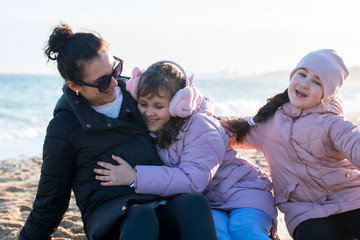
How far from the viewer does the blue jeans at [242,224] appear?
8.57ft

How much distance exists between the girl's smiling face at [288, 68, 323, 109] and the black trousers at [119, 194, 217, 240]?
1.00 metres

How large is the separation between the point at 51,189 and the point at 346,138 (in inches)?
74.4

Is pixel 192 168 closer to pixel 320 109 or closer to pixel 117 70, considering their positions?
pixel 117 70

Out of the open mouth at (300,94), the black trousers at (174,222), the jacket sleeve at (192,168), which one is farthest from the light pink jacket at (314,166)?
the black trousers at (174,222)

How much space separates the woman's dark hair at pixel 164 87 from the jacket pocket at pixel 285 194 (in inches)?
32.8

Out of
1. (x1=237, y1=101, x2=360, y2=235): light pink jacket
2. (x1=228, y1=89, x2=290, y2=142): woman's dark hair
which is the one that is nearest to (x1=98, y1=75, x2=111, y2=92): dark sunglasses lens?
(x1=228, y1=89, x2=290, y2=142): woman's dark hair

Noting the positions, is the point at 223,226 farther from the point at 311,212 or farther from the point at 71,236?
the point at 71,236

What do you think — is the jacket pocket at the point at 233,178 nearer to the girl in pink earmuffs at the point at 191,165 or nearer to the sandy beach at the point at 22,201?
the girl in pink earmuffs at the point at 191,165

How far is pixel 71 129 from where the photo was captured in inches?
104

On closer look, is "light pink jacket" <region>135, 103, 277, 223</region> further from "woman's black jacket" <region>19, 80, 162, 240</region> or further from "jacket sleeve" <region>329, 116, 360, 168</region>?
"jacket sleeve" <region>329, 116, 360, 168</region>

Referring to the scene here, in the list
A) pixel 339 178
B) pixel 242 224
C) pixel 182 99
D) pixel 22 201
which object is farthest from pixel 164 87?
pixel 22 201

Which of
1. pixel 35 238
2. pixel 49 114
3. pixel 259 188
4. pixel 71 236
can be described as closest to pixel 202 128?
pixel 259 188

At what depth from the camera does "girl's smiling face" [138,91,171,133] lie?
2.83 m

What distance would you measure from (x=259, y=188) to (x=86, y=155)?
3.98ft
